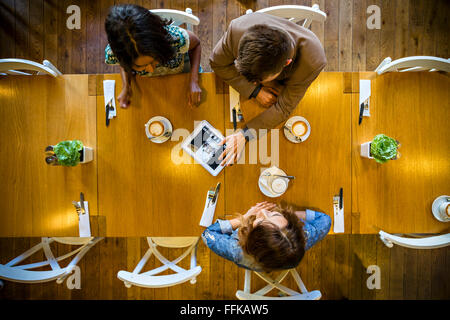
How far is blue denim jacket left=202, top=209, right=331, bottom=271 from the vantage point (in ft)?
4.24

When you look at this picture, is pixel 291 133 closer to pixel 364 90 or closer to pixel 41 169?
pixel 364 90

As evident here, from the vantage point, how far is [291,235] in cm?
116

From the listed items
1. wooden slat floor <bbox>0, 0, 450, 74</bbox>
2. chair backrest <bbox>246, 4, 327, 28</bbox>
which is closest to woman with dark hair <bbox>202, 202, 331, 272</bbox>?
chair backrest <bbox>246, 4, 327, 28</bbox>

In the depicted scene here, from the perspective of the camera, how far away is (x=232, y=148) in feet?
4.37

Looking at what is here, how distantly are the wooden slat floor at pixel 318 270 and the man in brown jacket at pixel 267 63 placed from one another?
139cm

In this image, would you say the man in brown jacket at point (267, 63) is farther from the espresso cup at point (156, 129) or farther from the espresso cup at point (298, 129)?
the espresso cup at point (156, 129)

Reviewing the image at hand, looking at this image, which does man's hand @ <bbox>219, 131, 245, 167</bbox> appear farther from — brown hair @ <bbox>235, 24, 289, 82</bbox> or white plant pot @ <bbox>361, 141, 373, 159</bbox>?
white plant pot @ <bbox>361, 141, 373, 159</bbox>

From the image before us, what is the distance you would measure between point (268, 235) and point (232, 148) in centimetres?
51

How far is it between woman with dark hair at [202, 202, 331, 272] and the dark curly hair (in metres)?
0.94

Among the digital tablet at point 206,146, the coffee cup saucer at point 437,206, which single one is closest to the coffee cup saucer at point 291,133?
the digital tablet at point 206,146

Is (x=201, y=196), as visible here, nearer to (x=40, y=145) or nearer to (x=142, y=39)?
(x=142, y=39)
